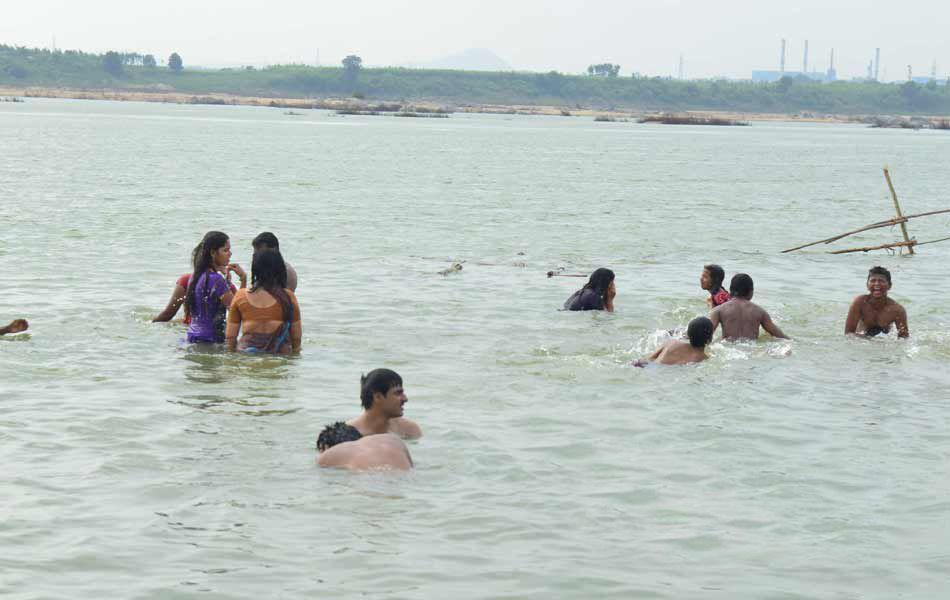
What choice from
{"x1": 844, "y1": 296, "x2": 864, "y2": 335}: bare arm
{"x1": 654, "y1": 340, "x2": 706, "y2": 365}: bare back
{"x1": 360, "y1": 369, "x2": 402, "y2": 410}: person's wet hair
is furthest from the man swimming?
{"x1": 844, "y1": 296, "x2": 864, "y2": 335}: bare arm

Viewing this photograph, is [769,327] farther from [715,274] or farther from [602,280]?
[602,280]

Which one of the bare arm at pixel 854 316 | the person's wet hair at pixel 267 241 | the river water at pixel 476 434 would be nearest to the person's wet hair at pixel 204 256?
the person's wet hair at pixel 267 241

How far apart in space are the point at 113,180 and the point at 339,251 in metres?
21.6

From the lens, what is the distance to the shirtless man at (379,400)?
9.18 metres

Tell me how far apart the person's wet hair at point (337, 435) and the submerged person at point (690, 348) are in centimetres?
489

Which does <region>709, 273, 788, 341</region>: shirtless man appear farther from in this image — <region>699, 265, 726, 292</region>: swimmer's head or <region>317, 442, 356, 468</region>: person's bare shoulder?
<region>317, 442, 356, 468</region>: person's bare shoulder

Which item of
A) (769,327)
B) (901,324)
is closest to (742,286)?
(769,327)

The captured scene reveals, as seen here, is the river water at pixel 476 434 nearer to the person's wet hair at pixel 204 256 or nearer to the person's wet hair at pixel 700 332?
the person's wet hair at pixel 700 332

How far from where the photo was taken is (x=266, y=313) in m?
12.7

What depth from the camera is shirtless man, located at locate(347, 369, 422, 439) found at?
30.1ft

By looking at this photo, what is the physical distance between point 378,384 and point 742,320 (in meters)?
6.70

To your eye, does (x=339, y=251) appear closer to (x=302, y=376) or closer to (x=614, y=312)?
(x=614, y=312)

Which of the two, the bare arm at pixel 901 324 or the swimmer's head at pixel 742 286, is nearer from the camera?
the swimmer's head at pixel 742 286

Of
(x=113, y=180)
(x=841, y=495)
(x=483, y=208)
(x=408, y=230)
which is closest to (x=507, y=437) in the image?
(x=841, y=495)
